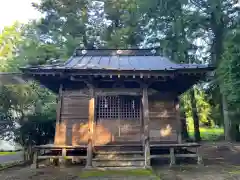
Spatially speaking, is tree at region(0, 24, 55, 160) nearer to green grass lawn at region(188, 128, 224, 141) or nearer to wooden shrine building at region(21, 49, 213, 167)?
wooden shrine building at region(21, 49, 213, 167)

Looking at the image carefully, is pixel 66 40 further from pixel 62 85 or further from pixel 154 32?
pixel 62 85

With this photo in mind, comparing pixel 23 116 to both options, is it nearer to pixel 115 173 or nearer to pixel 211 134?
pixel 115 173

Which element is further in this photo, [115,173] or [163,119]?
[163,119]

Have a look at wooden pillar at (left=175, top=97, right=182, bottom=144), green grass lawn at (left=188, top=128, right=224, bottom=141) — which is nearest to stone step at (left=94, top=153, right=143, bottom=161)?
wooden pillar at (left=175, top=97, right=182, bottom=144)

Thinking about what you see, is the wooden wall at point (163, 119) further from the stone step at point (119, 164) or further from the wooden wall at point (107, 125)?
the stone step at point (119, 164)

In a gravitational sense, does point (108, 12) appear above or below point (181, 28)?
above

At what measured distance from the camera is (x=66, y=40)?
2223 cm

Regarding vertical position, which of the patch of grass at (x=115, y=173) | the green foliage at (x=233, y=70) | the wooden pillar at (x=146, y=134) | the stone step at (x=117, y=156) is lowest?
the patch of grass at (x=115, y=173)

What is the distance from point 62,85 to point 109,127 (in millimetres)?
2696

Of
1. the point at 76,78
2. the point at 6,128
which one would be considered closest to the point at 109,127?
the point at 76,78

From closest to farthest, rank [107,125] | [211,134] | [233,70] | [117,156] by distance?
[233,70] < [117,156] < [107,125] < [211,134]

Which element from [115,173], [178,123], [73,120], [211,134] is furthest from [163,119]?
[211,134]

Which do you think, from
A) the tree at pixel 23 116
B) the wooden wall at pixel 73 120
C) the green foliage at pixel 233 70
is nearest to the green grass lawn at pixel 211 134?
the green foliage at pixel 233 70

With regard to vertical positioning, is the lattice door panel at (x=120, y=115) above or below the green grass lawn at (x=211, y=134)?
above
